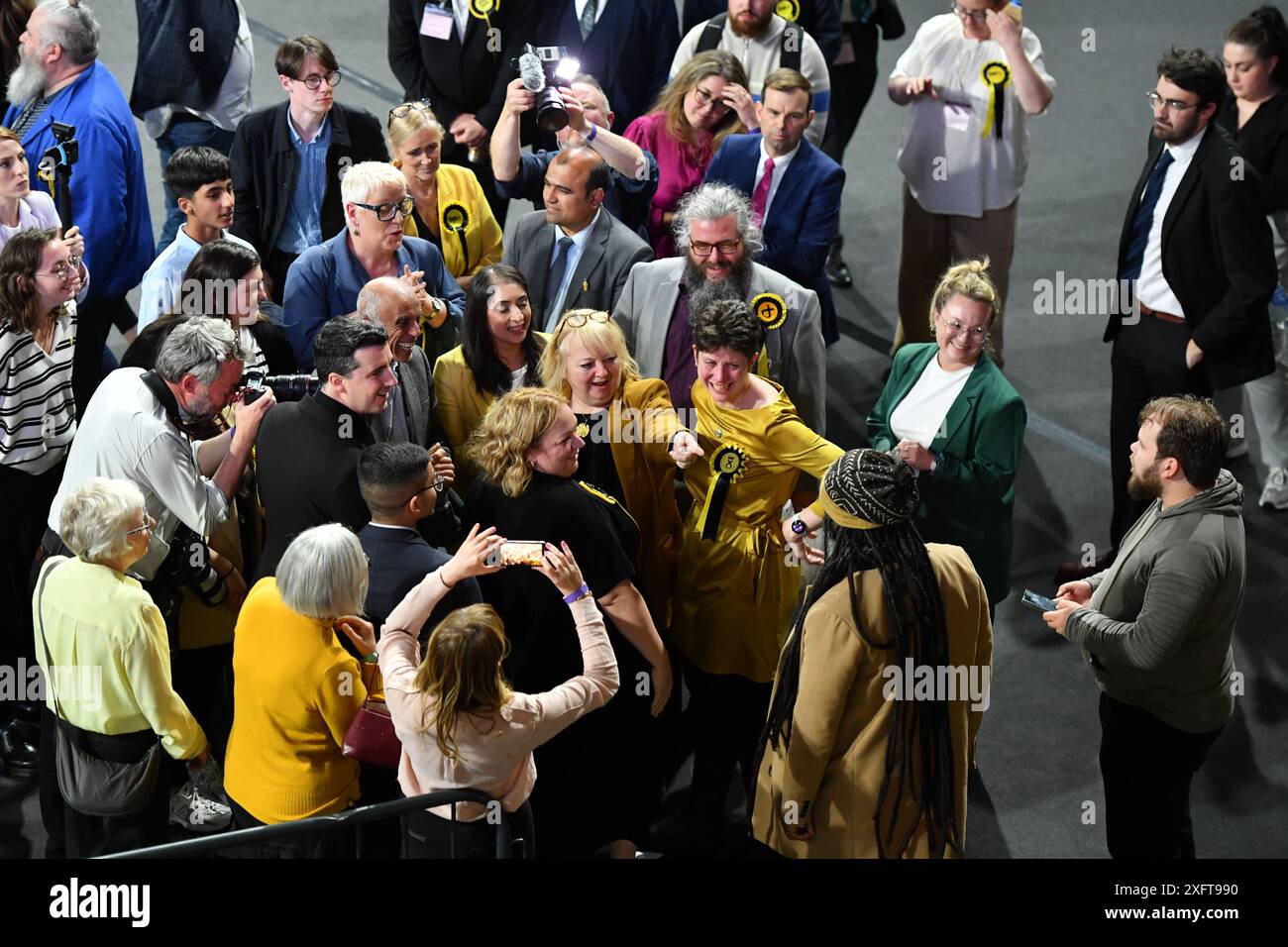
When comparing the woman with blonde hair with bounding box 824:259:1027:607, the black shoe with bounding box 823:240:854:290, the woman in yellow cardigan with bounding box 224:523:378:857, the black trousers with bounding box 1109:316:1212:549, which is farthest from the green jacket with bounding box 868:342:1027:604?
the black shoe with bounding box 823:240:854:290

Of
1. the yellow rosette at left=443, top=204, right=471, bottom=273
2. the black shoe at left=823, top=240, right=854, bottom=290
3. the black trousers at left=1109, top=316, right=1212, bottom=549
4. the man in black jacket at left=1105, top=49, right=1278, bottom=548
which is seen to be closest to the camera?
the man in black jacket at left=1105, top=49, right=1278, bottom=548

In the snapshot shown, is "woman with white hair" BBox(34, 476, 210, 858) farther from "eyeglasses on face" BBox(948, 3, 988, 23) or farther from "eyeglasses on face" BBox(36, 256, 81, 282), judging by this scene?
"eyeglasses on face" BBox(948, 3, 988, 23)

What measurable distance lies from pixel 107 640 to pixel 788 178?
10.3 ft

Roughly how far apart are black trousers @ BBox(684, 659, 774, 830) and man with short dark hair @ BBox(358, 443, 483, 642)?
103 centimetres

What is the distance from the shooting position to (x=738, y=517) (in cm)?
438

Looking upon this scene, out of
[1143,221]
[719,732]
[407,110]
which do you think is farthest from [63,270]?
[1143,221]

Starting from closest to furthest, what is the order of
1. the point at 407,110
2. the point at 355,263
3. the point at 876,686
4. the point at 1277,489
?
the point at 876,686 → the point at 355,263 → the point at 407,110 → the point at 1277,489

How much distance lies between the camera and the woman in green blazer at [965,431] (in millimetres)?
4523

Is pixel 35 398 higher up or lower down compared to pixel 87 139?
lower down

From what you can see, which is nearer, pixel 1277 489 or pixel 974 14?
pixel 1277 489

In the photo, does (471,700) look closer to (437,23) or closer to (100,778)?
(100,778)

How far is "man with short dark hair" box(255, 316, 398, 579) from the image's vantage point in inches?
160

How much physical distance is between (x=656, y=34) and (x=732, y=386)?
290 cm
